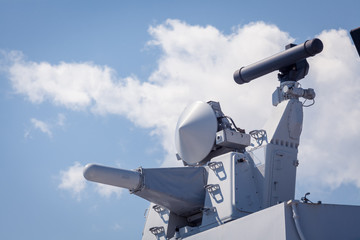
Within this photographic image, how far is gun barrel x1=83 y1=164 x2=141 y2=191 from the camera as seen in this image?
15617 mm

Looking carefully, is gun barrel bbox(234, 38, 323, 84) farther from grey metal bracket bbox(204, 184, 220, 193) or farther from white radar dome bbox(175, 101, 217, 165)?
grey metal bracket bbox(204, 184, 220, 193)

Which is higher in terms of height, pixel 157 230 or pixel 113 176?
pixel 113 176

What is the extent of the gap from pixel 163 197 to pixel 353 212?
5.49 metres

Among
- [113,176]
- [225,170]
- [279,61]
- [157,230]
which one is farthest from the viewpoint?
[157,230]

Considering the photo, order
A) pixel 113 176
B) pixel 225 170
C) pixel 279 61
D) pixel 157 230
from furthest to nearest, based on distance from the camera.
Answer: pixel 157 230 → pixel 279 61 → pixel 225 170 → pixel 113 176

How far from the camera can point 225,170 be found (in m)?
16.5

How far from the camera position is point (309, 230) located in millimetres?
12766

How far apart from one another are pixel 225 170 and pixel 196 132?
2008 mm

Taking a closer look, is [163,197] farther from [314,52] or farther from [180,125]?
[314,52]

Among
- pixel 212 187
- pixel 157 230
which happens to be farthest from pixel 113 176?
pixel 157 230

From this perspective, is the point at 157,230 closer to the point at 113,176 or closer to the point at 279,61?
Result: the point at 113,176

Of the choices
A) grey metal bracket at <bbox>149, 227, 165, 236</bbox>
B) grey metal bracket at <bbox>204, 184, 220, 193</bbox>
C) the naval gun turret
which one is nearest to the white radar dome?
the naval gun turret

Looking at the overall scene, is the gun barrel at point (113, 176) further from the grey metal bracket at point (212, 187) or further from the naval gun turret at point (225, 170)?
the grey metal bracket at point (212, 187)

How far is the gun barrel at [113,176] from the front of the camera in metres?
15.6
